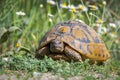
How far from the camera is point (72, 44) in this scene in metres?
6.71

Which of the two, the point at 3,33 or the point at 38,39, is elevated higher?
the point at 3,33

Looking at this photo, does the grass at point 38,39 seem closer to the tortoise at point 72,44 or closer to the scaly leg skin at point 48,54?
the scaly leg skin at point 48,54

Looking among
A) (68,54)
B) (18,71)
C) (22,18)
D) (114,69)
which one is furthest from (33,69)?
(22,18)

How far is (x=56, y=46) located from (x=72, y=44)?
10.6 inches

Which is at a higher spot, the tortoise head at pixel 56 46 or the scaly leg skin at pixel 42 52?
the tortoise head at pixel 56 46

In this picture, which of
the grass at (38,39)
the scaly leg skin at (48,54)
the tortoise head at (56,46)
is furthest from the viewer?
the scaly leg skin at (48,54)

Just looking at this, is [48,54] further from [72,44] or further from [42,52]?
[72,44]

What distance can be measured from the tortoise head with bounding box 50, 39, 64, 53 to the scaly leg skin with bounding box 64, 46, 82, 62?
0.29ft

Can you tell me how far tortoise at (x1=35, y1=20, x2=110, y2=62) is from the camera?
6.70 m

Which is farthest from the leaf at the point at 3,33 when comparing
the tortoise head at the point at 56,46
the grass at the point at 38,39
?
the tortoise head at the point at 56,46

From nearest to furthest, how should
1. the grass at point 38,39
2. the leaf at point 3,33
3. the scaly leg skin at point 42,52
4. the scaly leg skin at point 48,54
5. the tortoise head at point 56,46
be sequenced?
1. the grass at point 38,39
2. the tortoise head at point 56,46
3. the scaly leg skin at point 48,54
4. the scaly leg skin at point 42,52
5. the leaf at point 3,33

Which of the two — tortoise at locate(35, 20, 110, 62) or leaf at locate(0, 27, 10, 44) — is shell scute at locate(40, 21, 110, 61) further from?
leaf at locate(0, 27, 10, 44)

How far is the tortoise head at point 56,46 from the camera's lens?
6.61m

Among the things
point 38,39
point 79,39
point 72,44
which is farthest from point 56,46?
point 38,39
